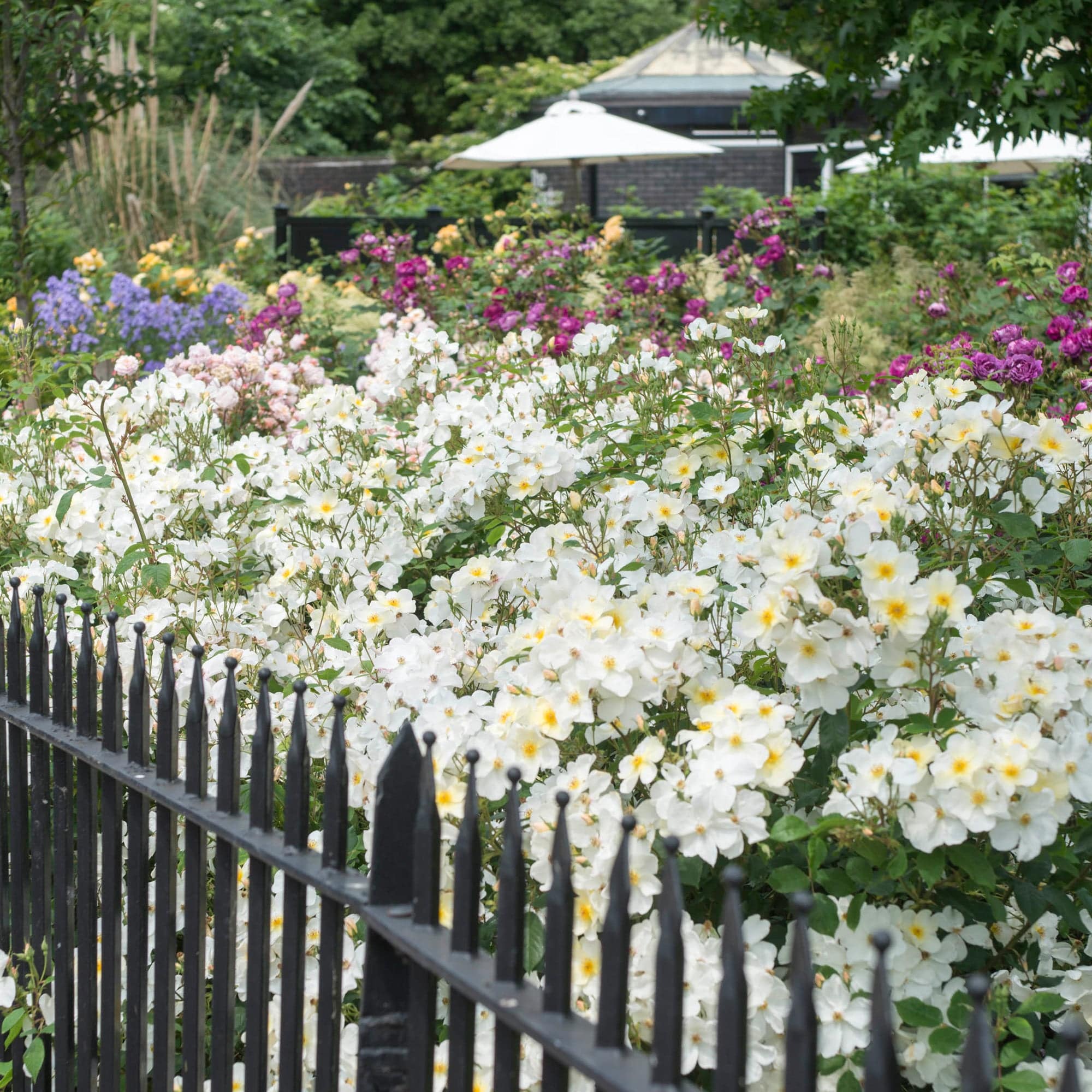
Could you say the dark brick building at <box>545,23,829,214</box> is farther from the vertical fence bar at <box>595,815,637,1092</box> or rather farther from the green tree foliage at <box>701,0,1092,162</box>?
the vertical fence bar at <box>595,815,637,1092</box>

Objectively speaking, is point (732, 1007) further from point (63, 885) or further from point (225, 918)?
point (63, 885)

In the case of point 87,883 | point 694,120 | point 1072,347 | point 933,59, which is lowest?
point 87,883

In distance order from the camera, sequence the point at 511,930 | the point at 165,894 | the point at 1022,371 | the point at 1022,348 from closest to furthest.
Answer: the point at 511,930 → the point at 165,894 → the point at 1022,371 → the point at 1022,348

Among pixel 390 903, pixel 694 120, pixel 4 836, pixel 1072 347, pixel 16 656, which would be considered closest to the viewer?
pixel 390 903

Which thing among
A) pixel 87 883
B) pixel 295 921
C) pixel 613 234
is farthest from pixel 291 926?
pixel 613 234

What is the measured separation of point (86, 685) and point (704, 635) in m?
0.93

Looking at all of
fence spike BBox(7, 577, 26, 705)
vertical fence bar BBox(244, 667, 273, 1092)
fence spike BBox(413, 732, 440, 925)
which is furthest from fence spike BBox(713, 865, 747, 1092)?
fence spike BBox(7, 577, 26, 705)

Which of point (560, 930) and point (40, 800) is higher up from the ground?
point (560, 930)

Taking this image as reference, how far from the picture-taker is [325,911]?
1472mm

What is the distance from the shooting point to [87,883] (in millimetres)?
2016

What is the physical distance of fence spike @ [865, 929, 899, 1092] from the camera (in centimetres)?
93

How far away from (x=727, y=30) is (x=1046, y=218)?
6.81 metres

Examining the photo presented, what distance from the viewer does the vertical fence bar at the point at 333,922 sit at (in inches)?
57.4

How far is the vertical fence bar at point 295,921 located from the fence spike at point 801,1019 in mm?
680
